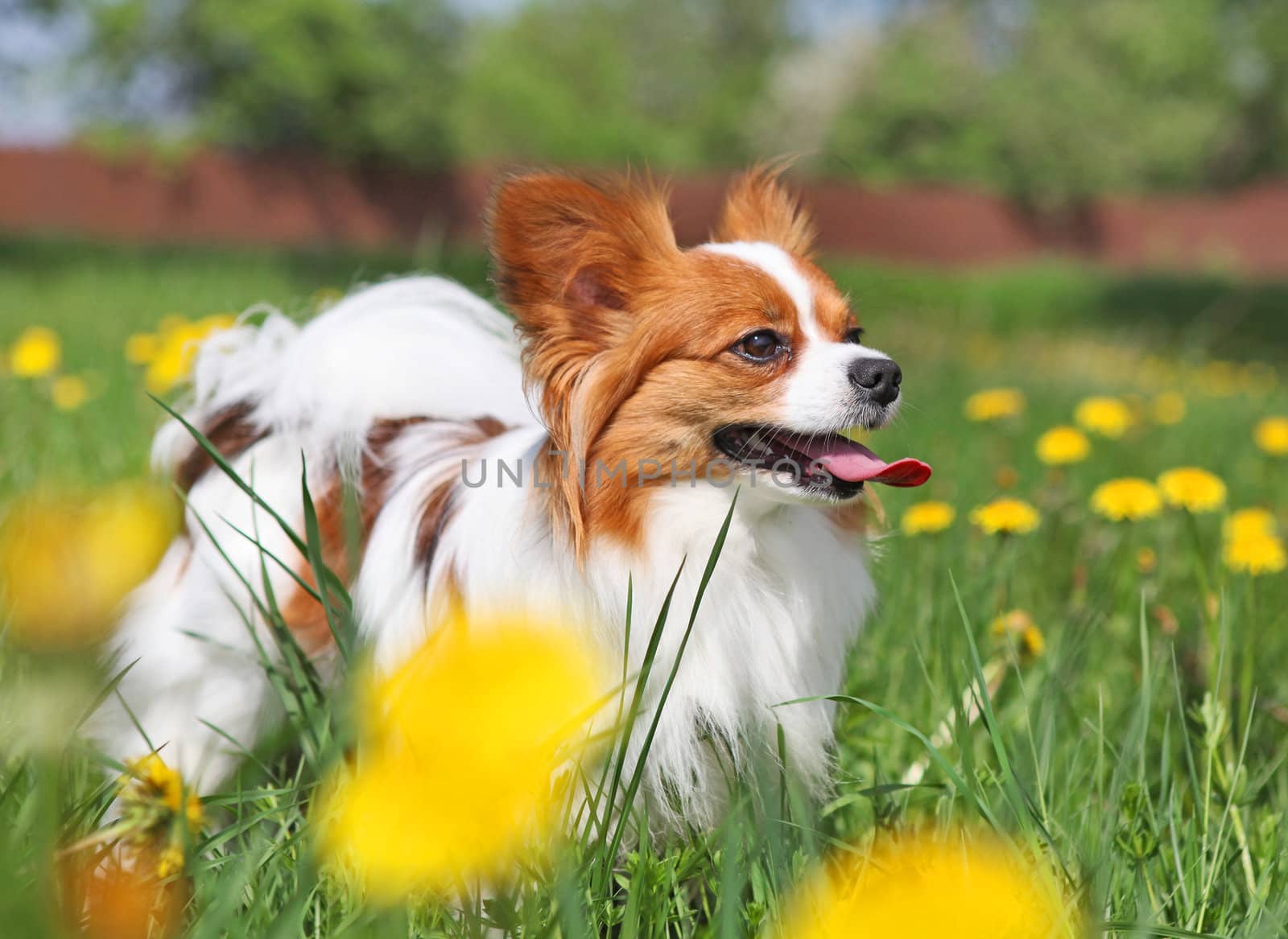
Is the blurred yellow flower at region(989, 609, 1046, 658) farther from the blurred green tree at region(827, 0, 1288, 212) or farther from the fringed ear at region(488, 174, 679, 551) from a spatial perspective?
the blurred green tree at region(827, 0, 1288, 212)

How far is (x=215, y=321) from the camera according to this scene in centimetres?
330

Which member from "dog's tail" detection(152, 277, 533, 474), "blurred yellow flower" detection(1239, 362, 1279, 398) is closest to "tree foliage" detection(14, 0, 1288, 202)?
"blurred yellow flower" detection(1239, 362, 1279, 398)

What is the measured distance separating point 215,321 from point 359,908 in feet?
7.93

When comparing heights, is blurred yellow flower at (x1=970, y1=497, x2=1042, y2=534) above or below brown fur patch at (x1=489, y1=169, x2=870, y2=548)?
below

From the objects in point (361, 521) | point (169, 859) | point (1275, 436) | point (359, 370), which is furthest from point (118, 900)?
point (1275, 436)

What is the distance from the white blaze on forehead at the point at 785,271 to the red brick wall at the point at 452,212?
58.1 feet

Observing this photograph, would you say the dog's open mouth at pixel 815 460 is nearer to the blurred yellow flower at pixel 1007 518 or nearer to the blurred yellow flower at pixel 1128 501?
the blurred yellow flower at pixel 1007 518

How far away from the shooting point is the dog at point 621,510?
Answer: 6.08ft

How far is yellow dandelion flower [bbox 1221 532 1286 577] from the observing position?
2.31 meters

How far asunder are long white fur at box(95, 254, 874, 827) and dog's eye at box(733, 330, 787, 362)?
0.26 metres

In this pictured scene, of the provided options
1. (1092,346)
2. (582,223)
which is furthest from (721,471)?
(1092,346)

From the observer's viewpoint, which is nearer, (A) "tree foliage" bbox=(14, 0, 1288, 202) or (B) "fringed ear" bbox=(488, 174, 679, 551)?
(B) "fringed ear" bbox=(488, 174, 679, 551)

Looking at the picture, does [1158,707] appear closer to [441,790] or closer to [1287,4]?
[441,790]

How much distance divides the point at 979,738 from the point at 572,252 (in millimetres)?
1337
